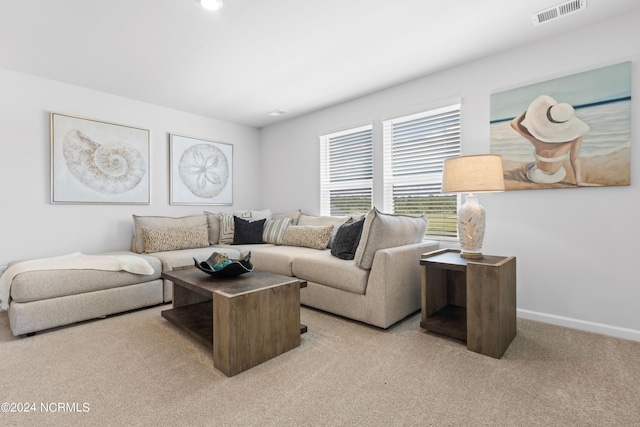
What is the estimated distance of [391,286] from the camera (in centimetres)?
238

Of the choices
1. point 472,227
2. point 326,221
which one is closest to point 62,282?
point 326,221

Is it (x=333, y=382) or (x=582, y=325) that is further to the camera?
(x=582, y=325)

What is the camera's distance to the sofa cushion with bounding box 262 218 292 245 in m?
3.95

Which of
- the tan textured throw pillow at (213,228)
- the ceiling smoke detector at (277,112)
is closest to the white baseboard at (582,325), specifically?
the tan textured throw pillow at (213,228)

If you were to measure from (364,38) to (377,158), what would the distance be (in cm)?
143

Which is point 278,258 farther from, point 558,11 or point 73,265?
point 558,11

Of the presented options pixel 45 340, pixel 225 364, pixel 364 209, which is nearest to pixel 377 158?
pixel 364 209

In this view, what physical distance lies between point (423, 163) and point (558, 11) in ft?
5.05

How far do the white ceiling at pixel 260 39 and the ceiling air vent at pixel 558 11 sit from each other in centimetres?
6

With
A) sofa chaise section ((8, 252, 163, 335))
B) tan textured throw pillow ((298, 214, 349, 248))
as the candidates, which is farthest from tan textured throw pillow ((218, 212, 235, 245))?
sofa chaise section ((8, 252, 163, 335))

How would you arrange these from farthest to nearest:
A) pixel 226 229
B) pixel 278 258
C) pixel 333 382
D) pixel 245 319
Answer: pixel 226 229 → pixel 278 258 → pixel 245 319 → pixel 333 382

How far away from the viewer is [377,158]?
363 cm

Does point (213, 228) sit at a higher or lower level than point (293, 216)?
lower

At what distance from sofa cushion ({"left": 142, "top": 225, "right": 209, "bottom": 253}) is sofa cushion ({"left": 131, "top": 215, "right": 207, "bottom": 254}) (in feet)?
0.36
